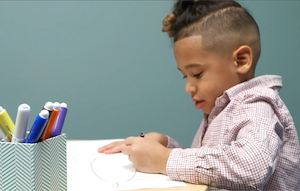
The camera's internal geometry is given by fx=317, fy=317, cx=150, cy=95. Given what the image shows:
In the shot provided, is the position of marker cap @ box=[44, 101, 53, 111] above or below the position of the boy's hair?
below

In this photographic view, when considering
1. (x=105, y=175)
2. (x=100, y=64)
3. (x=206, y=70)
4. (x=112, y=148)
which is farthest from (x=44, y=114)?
(x=100, y=64)

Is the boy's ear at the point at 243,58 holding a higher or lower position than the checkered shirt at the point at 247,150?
higher

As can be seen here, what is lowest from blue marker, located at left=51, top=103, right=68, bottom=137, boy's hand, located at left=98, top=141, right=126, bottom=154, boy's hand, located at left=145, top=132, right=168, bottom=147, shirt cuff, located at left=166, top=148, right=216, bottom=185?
boy's hand, located at left=145, top=132, right=168, bottom=147

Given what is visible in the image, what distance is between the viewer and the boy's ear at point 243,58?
2.45 ft

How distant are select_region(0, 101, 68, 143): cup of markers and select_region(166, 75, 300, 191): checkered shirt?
0.74ft

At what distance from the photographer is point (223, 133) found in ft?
2.07

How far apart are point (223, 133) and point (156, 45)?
77cm

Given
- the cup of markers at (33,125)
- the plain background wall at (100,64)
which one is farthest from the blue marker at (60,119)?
the plain background wall at (100,64)

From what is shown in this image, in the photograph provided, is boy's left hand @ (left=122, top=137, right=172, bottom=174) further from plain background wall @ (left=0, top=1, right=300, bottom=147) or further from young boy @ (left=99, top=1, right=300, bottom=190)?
plain background wall @ (left=0, top=1, right=300, bottom=147)

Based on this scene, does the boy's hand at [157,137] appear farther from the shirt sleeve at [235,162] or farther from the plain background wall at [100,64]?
the plain background wall at [100,64]

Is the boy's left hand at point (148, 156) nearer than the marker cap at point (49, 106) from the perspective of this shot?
No

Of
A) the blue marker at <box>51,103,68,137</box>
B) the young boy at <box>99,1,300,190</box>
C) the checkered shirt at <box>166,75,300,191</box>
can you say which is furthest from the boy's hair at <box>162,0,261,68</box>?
the blue marker at <box>51,103,68,137</box>

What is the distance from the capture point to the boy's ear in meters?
0.75

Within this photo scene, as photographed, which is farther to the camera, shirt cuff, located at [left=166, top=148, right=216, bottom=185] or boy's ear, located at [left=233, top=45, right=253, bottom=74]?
boy's ear, located at [left=233, top=45, right=253, bottom=74]
